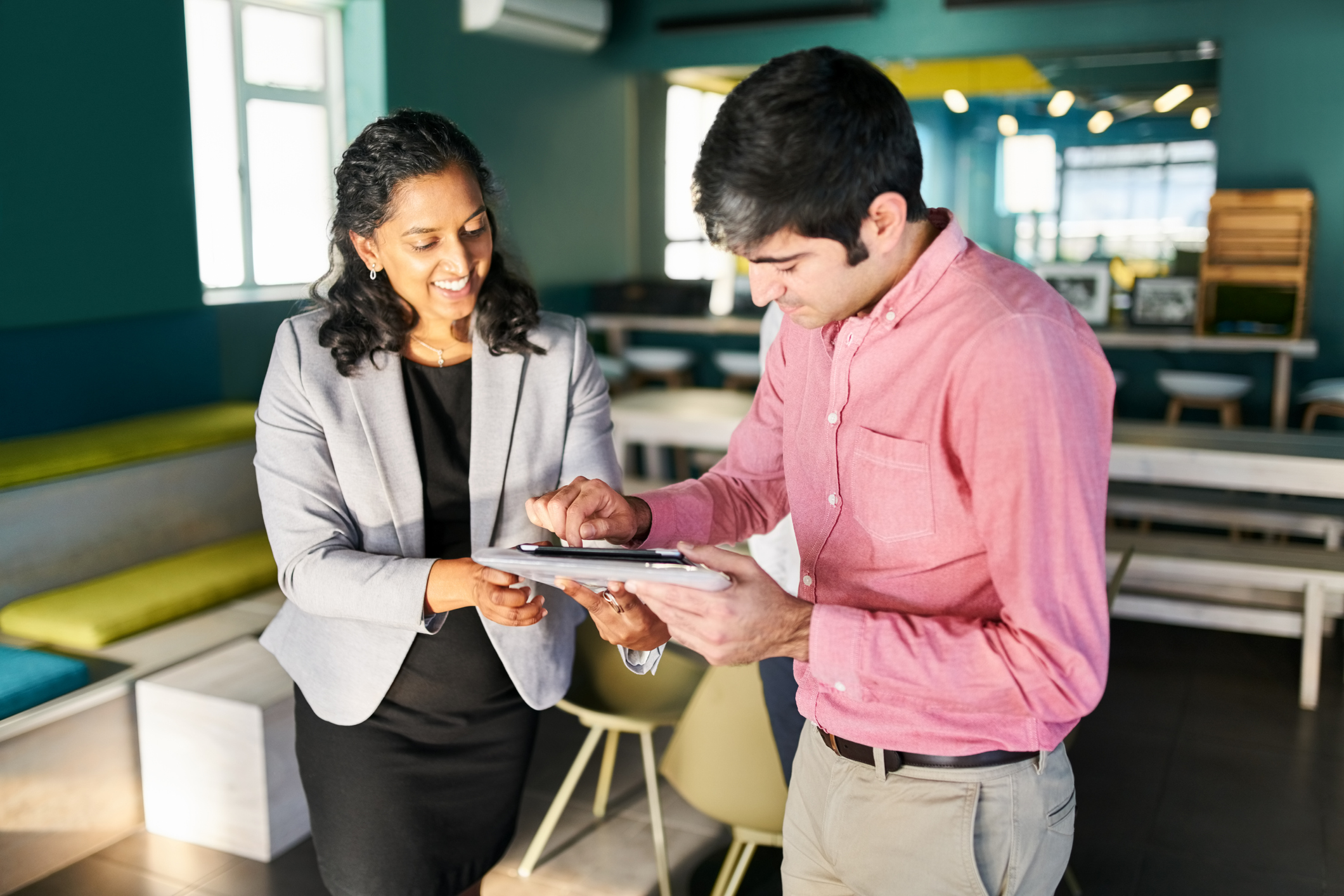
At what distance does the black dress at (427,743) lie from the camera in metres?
1.80

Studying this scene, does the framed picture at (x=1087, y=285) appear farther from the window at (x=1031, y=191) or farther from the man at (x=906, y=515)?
the man at (x=906, y=515)

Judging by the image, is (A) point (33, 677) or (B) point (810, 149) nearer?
(B) point (810, 149)

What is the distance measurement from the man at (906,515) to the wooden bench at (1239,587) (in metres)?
3.13

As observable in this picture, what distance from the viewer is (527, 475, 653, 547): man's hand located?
4.74 feet

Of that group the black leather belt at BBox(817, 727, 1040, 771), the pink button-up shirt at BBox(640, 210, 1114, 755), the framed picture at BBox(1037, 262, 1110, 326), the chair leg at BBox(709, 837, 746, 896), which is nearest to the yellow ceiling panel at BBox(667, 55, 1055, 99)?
the framed picture at BBox(1037, 262, 1110, 326)

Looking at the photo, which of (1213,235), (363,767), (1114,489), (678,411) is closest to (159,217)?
(678,411)

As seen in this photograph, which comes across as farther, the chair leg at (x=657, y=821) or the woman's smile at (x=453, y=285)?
the chair leg at (x=657, y=821)

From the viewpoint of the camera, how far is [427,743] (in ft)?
6.06

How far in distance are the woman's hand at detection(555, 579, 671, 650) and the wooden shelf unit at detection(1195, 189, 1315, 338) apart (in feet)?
19.2

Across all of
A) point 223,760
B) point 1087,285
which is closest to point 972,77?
point 1087,285

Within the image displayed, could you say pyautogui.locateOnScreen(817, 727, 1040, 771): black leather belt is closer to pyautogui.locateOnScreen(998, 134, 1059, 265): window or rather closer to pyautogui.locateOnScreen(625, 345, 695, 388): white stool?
pyautogui.locateOnScreen(625, 345, 695, 388): white stool

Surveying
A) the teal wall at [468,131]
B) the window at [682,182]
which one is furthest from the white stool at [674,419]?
the window at [682,182]

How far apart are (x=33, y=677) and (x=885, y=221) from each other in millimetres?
2721

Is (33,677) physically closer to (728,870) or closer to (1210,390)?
(728,870)
